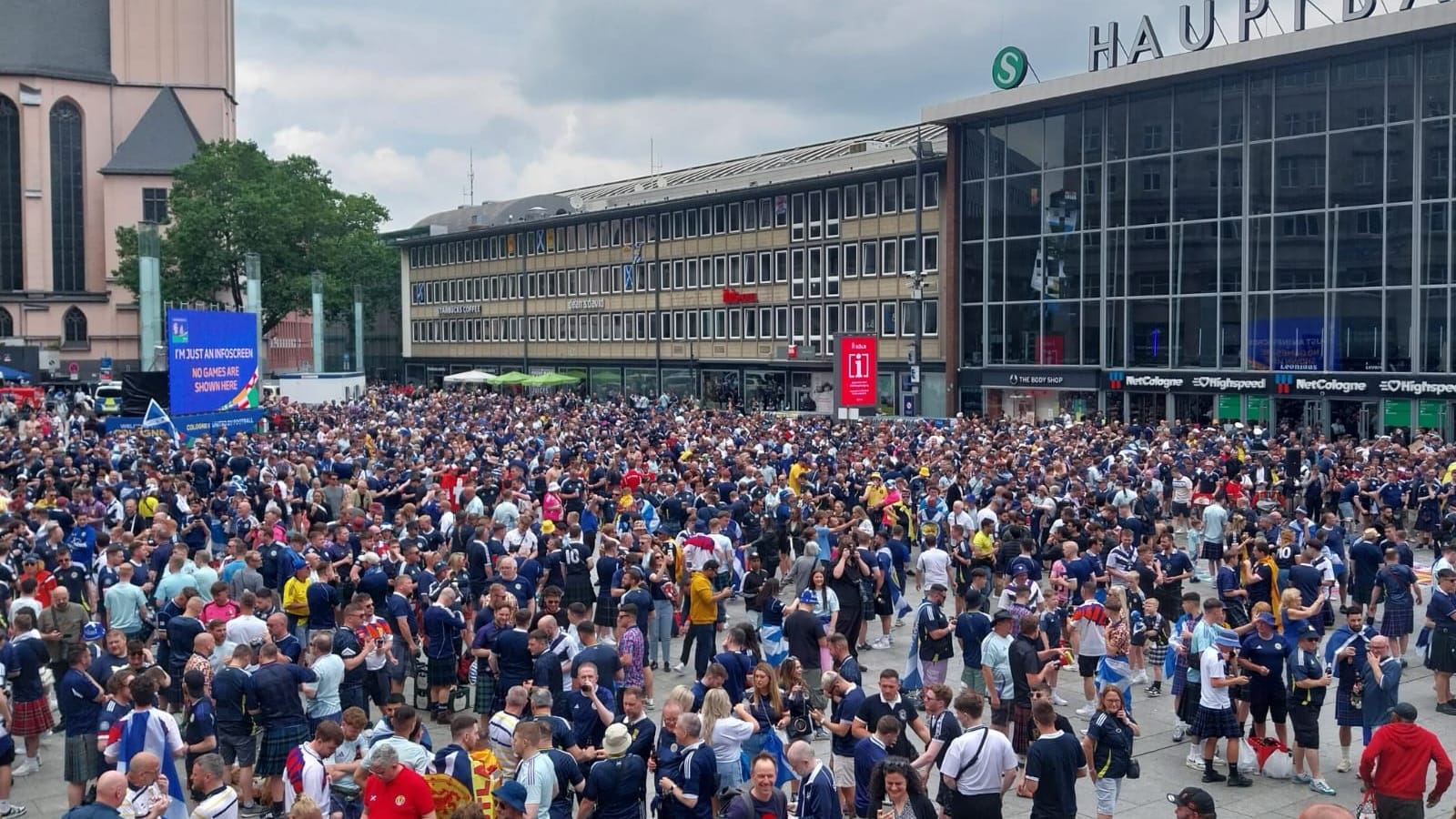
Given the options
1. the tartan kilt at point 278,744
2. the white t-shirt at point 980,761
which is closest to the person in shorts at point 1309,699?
the white t-shirt at point 980,761

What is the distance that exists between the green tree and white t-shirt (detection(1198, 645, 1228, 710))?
60061mm

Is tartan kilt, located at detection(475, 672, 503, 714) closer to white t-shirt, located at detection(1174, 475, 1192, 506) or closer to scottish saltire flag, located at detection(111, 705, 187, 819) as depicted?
scottish saltire flag, located at detection(111, 705, 187, 819)

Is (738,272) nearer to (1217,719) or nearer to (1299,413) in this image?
(1299,413)

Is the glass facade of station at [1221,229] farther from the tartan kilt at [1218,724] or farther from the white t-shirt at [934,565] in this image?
the tartan kilt at [1218,724]

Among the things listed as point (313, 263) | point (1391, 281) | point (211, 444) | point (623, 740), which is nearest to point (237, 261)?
point (313, 263)

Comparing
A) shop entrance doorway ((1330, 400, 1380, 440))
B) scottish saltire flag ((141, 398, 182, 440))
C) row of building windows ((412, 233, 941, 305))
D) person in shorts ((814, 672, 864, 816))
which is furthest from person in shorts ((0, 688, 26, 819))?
row of building windows ((412, 233, 941, 305))

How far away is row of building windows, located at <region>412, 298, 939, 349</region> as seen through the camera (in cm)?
5309

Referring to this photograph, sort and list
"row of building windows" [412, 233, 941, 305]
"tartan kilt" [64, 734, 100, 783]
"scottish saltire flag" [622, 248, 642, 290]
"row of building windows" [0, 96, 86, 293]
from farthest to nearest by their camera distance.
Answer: "row of building windows" [0, 96, 86, 293], "scottish saltire flag" [622, 248, 642, 290], "row of building windows" [412, 233, 941, 305], "tartan kilt" [64, 734, 100, 783]

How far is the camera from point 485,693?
11094mm

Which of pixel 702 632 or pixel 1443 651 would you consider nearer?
pixel 1443 651

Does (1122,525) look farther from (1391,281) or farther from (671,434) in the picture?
(1391,281)

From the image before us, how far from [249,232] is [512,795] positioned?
210ft

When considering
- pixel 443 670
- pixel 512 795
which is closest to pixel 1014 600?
pixel 443 670

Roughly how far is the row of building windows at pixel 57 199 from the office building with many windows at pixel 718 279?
21.1 metres
